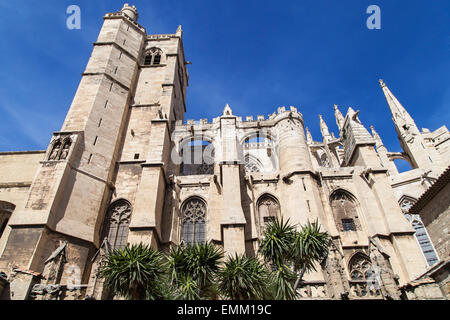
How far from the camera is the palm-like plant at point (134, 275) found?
28.6 ft

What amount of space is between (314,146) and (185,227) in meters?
17.6

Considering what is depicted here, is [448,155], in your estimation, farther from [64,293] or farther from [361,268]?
[64,293]

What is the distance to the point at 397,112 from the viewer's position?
2778 cm

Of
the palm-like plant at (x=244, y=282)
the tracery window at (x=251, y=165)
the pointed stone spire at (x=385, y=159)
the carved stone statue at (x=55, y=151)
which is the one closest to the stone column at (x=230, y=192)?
the palm-like plant at (x=244, y=282)

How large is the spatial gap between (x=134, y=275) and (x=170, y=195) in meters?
7.92

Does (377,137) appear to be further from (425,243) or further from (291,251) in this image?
(291,251)

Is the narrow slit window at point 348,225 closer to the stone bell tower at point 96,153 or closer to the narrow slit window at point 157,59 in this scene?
the stone bell tower at point 96,153

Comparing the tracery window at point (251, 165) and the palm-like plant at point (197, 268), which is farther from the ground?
the tracery window at point (251, 165)

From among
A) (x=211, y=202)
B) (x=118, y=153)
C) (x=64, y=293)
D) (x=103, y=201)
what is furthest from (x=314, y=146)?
(x=64, y=293)

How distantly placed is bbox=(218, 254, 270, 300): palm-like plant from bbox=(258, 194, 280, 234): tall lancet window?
6.41 m

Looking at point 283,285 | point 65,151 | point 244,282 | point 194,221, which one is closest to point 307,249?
point 283,285

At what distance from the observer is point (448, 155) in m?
22.7

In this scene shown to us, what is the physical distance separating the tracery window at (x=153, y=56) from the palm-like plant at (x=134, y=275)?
60.5 ft

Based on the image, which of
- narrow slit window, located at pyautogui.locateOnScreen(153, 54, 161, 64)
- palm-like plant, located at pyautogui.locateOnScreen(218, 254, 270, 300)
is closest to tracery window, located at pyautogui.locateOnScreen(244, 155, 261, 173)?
narrow slit window, located at pyautogui.locateOnScreen(153, 54, 161, 64)
